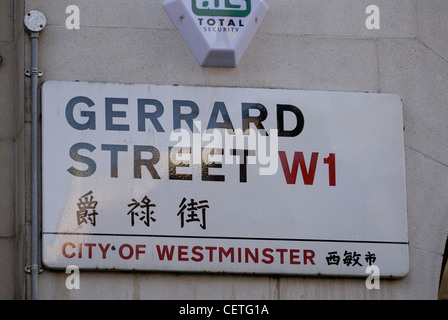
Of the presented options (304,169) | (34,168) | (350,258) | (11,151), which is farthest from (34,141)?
(350,258)

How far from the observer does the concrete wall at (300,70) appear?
1101cm

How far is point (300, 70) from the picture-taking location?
454 inches

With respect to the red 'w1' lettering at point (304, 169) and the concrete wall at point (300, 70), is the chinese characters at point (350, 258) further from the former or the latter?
the red 'w1' lettering at point (304, 169)

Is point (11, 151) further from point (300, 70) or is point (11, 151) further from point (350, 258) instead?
point (350, 258)

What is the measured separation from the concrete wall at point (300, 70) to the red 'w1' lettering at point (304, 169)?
626mm

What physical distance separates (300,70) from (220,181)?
119 centimetres

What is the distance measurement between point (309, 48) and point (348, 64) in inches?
13.5

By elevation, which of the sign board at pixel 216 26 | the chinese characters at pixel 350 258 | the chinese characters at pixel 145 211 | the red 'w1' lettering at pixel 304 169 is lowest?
the chinese characters at pixel 350 258

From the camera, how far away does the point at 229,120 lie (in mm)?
11203

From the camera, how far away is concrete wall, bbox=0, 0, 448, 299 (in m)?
11.0

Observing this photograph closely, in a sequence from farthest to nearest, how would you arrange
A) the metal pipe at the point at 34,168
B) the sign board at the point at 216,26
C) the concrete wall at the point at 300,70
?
the sign board at the point at 216,26 → the concrete wall at the point at 300,70 → the metal pipe at the point at 34,168

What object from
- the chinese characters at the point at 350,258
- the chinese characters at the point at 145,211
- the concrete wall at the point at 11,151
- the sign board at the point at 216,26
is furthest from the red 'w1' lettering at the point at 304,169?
the concrete wall at the point at 11,151

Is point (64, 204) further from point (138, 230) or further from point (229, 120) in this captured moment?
point (229, 120)
